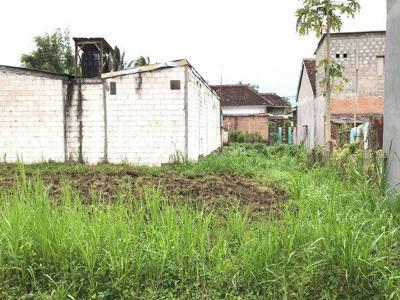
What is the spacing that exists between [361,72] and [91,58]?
11.4 m

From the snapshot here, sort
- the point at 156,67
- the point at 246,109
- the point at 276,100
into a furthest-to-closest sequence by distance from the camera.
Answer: the point at 276,100, the point at 246,109, the point at 156,67

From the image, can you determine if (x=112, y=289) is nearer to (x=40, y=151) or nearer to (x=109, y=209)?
(x=109, y=209)

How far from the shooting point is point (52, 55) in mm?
35000

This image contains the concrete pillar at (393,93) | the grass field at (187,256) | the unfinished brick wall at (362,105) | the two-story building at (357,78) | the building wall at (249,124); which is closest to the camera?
the grass field at (187,256)

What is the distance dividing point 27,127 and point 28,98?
2.88 feet

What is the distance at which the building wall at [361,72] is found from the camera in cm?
1664

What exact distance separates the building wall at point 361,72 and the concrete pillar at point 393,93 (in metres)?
11.8

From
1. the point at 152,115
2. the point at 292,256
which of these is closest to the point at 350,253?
the point at 292,256

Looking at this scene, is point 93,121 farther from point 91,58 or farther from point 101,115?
point 91,58

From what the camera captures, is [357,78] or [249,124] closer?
[357,78]

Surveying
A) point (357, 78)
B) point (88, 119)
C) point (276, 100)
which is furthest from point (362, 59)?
point (276, 100)

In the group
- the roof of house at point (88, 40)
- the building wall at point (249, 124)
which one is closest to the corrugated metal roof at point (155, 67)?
the roof of house at point (88, 40)

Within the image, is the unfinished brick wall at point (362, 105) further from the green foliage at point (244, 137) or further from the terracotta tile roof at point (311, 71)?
the green foliage at point (244, 137)

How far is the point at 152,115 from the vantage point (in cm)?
1121
